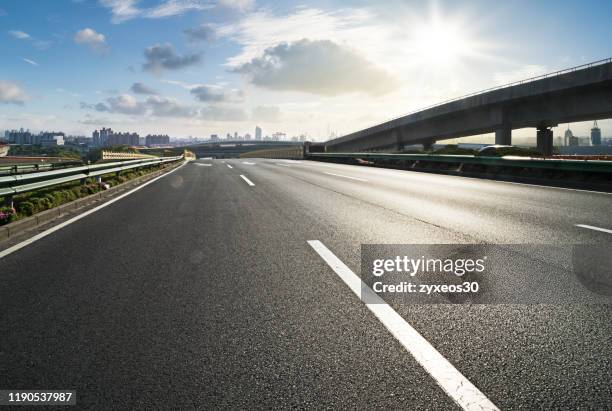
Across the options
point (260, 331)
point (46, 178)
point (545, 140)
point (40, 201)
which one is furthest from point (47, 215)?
point (545, 140)

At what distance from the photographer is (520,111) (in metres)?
40.1

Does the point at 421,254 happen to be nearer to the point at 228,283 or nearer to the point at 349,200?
the point at 228,283

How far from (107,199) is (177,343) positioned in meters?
9.60

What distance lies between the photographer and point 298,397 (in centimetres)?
227

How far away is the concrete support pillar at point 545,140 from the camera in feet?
140

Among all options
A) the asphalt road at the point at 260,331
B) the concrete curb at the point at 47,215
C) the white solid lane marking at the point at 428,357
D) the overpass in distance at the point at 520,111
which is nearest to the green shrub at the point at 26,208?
the concrete curb at the point at 47,215

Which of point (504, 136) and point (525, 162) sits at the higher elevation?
point (504, 136)

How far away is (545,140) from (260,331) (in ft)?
155

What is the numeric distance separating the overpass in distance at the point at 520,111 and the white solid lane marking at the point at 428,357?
34.1 meters

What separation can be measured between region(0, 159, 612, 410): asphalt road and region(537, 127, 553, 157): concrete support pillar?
42.0 metres

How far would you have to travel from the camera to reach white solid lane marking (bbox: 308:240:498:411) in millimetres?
2217

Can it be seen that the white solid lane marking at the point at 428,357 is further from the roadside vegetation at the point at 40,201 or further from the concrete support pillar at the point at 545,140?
the concrete support pillar at the point at 545,140

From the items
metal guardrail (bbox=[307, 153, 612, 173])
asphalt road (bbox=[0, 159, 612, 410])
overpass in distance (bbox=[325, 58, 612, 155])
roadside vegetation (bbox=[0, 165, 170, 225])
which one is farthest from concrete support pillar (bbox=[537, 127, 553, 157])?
roadside vegetation (bbox=[0, 165, 170, 225])

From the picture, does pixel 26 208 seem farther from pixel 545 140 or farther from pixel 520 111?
pixel 545 140
